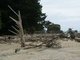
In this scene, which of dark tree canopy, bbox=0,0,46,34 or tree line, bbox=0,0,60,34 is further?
dark tree canopy, bbox=0,0,46,34

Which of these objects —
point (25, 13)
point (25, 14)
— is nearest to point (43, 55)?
point (25, 14)

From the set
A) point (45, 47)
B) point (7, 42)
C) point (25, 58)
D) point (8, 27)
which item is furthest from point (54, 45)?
point (8, 27)

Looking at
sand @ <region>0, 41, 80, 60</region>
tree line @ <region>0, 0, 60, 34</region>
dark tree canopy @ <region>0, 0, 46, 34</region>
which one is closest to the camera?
sand @ <region>0, 41, 80, 60</region>

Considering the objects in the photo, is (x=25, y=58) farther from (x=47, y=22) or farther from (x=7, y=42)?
(x=47, y=22)

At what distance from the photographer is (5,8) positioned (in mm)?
47625

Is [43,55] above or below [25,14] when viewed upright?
below

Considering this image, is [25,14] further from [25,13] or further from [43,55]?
[43,55]

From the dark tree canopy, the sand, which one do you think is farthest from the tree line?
the sand

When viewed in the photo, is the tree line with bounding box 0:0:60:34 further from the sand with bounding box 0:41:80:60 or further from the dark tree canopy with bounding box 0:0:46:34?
the sand with bounding box 0:41:80:60

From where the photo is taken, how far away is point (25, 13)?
161 feet

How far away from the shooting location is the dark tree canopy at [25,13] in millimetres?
46219

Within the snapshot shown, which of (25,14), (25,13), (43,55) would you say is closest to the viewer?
(43,55)

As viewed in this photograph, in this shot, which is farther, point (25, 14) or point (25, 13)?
point (25, 13)

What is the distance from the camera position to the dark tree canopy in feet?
152
